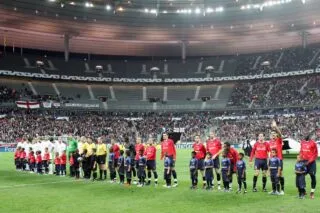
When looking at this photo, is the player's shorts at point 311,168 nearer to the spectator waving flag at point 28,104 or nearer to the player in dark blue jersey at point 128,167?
the player in dark blue jersey at point 128,167

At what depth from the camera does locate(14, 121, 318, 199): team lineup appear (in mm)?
15273

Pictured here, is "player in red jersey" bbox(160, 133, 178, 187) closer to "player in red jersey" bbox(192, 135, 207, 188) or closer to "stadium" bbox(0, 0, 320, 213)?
"player in red jersey" bbox(192, 135, 207, 188)

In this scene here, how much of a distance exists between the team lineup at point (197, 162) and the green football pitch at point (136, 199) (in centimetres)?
58

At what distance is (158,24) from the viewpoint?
197ft

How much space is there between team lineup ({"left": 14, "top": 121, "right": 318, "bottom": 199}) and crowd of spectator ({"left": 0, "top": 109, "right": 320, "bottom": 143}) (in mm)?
31453

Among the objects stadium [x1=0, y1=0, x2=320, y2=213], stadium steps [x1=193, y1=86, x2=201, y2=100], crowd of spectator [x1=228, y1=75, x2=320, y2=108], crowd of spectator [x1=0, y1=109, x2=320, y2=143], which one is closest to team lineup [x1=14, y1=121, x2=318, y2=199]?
stadium [x1=0, y1=0, x2=320, y2=213]

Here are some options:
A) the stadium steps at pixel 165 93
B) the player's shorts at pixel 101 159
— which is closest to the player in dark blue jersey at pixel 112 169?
the player's shorts at pixel 101 159

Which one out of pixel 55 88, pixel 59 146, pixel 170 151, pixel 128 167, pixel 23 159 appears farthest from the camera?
pixel 55 88

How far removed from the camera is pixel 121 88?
72062mm

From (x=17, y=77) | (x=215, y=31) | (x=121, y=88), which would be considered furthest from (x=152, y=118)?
(x=17, y=77)

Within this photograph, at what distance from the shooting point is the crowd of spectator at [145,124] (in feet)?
182

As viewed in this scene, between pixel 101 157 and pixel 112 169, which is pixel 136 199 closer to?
pixel 112 169

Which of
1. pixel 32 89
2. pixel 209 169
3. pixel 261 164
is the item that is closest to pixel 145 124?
pixel 32 89

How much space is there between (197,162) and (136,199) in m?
3.87
